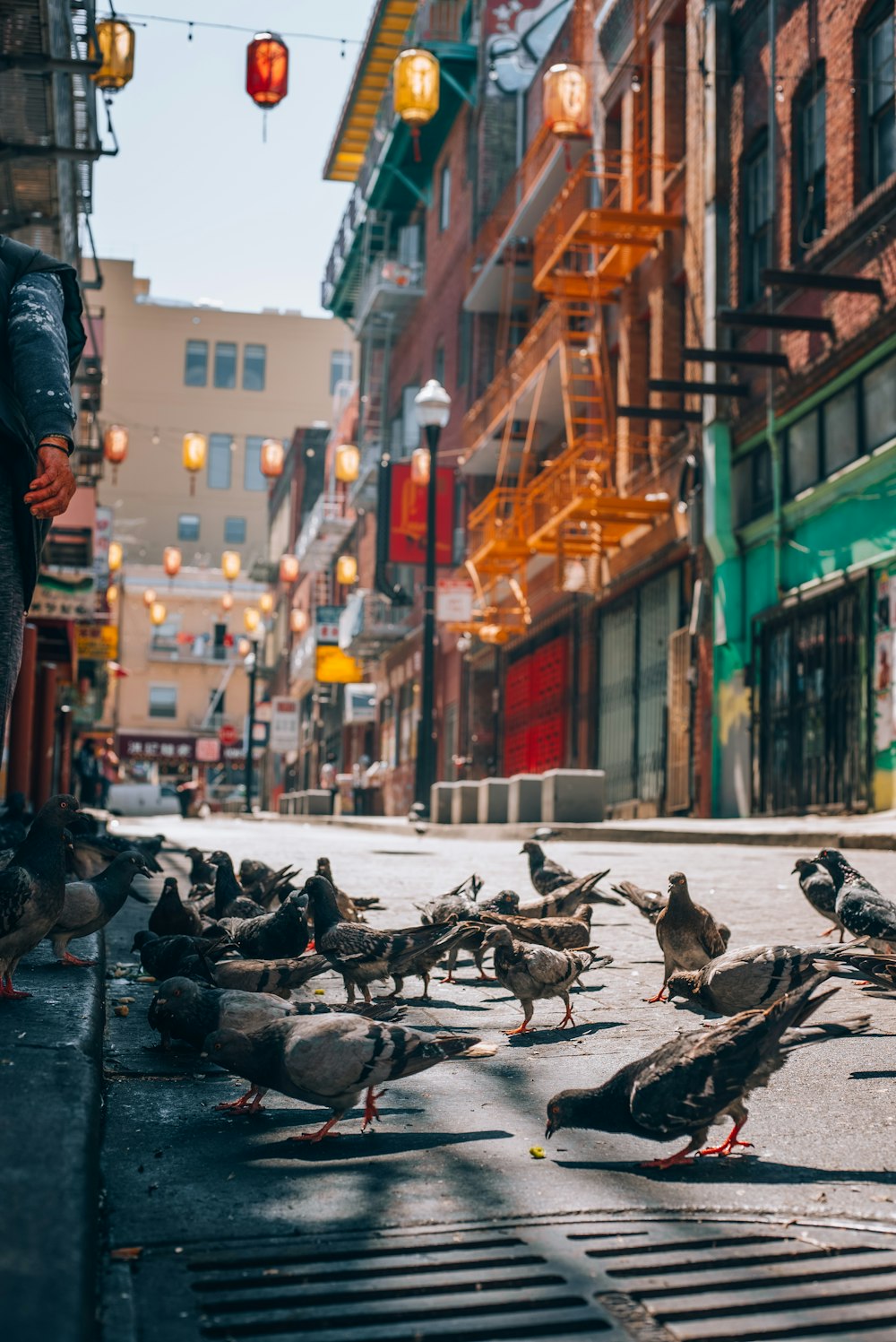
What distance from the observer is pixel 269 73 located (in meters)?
21.3

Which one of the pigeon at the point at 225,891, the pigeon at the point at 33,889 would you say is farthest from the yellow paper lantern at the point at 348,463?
the pigeon at the point at 33,889

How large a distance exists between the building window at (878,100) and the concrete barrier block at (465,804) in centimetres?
1240

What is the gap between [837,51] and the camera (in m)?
19.7

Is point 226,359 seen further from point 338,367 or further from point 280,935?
point 280,935

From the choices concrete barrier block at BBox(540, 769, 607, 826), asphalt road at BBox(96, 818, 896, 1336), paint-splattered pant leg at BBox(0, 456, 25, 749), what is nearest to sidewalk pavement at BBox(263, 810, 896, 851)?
concrete barrier block at BBox(540, 769, 607, 826)

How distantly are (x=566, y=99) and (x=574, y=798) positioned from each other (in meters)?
13.3

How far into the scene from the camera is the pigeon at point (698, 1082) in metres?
4.03

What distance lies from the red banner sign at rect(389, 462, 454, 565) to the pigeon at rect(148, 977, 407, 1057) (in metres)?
34.8

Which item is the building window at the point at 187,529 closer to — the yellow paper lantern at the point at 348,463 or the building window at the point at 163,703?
the building window at the point at 163,703

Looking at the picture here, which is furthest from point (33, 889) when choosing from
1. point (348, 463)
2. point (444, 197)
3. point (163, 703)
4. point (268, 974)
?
point (163, 703)

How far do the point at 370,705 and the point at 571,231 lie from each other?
29795mm

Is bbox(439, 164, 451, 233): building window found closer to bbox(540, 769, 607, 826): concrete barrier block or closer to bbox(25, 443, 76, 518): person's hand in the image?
bbox(540, 769, 607, 826): concrete barrier block

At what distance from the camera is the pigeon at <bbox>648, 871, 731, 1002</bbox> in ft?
21.0

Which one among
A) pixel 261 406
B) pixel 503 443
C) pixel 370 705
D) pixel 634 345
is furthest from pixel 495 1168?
pixel 261 406
